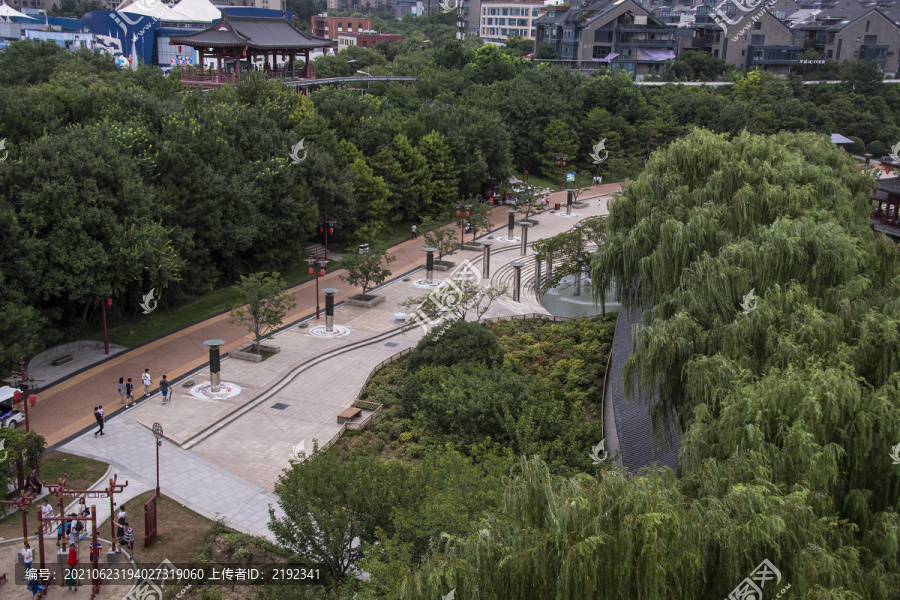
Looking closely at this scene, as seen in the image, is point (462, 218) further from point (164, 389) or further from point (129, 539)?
point (129, 539)

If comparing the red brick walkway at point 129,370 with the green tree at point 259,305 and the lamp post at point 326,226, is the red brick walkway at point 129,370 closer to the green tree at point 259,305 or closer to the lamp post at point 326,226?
the green tree at point 259,305

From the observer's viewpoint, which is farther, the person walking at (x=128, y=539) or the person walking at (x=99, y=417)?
the person walking at (x=99, y=417)

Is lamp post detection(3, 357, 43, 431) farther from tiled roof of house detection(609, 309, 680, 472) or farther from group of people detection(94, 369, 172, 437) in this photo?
tiled roof of house detection(609, 309, 680, 472)

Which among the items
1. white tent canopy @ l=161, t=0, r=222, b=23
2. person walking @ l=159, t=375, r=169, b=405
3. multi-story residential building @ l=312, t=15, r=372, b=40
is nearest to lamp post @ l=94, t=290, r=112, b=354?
person walking @ l=159, t=375, r=169, b=405

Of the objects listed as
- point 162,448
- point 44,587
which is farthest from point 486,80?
point 44,587

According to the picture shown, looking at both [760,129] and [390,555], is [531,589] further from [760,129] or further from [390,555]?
[760,129]

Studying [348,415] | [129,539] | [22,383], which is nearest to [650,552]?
[129,539]

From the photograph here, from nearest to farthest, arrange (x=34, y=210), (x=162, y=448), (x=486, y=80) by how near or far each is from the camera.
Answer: (x=162, y=448)
(x=34, y=210)
(x=486, y=80)

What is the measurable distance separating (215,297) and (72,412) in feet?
36.1

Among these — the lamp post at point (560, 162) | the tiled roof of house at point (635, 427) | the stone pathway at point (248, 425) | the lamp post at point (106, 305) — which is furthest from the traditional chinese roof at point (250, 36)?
the tiled roof of house at point (635, 427)

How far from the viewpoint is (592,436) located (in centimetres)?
1914

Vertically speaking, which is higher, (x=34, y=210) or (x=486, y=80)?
(x=486, y=80)

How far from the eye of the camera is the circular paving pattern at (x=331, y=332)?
2983cm

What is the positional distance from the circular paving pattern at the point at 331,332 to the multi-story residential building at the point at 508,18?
305 feet
